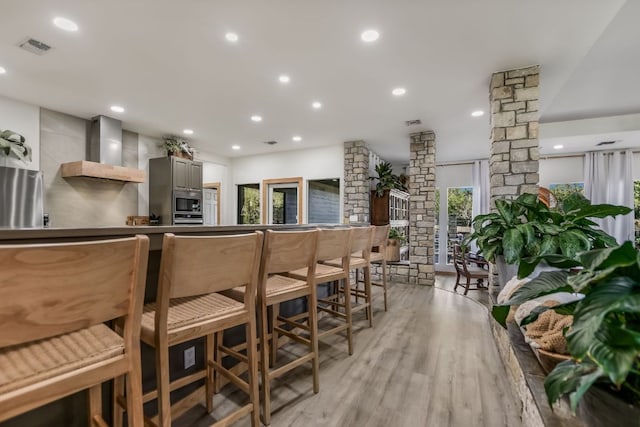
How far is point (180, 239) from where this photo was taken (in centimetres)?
111

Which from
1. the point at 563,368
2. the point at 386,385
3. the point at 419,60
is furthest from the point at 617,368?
the point at 419,60

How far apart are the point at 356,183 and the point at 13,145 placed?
4.91 meters

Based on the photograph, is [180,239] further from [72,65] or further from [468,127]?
[468,127]

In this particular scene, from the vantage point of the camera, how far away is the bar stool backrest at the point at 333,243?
213 cm

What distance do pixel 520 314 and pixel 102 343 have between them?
203 centimetres

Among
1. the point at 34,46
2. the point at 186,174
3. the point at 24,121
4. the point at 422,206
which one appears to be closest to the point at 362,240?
the point at 422,206

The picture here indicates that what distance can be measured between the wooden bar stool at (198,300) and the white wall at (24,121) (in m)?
4.19

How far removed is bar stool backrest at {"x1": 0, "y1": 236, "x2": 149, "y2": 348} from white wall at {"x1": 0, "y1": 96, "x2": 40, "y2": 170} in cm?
443

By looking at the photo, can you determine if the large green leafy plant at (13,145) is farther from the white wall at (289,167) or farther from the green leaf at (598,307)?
the green leaf at (598,307)

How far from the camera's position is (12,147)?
348 centimetres

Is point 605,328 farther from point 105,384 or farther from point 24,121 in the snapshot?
point 24,121

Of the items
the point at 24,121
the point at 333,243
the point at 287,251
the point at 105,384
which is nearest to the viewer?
the point at 105,384

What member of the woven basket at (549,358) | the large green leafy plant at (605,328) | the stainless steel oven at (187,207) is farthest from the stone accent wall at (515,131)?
the stainless steel oven at (187,207)

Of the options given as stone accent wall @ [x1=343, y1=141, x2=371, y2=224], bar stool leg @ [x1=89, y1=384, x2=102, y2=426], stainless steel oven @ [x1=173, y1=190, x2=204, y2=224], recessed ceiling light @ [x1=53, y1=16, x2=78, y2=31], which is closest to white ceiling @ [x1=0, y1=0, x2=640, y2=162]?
recessed ceiling light @ [x1=53, y1=16, x2=78, y2=31]
